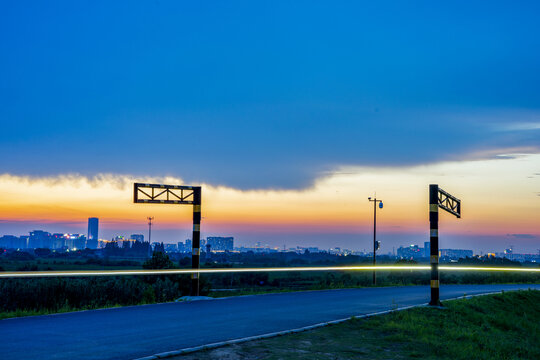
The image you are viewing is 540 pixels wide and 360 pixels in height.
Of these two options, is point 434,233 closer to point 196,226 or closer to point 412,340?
point 412,340

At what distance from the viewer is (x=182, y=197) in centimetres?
A: 2014

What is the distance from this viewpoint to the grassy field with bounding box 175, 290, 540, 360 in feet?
32.1

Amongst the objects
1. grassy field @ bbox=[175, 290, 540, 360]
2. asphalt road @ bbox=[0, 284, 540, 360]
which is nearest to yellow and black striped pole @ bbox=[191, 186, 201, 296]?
asphalt road @ bbox=[0, 284, 540, 360]

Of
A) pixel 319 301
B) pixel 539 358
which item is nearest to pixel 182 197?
pixel 319 301

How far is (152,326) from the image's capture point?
1195cm

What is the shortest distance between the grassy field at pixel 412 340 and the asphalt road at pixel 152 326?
93 centimetres

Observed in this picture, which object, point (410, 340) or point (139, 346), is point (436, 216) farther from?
point (139, 346)

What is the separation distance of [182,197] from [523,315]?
1522cm

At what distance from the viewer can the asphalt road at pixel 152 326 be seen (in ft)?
30.3

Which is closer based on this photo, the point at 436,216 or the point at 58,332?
the point at 58,332

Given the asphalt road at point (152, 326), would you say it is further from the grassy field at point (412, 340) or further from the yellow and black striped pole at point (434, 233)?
the yellow and black striped pole at point (434, 233)

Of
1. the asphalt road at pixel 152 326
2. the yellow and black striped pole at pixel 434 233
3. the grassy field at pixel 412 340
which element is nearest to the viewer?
the asphalt road at pixel 152 326

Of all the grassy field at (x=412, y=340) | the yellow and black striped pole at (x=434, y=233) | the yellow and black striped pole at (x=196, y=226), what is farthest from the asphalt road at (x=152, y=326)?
the yellow and black striped pole at (x=196, y=226)

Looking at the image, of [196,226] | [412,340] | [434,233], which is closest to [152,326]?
[412,340]
